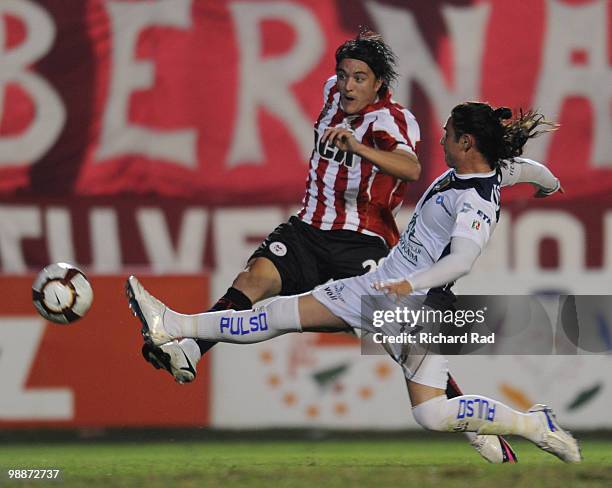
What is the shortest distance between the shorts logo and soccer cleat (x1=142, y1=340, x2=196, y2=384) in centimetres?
74

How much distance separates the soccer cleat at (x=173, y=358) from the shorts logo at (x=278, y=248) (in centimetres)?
74

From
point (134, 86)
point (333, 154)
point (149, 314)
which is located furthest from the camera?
point (134, 86)

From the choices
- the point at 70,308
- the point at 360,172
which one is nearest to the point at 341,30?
the point at 360,172

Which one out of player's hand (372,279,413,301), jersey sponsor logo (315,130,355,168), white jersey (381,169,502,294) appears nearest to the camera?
player's hand (372,279,413,301)

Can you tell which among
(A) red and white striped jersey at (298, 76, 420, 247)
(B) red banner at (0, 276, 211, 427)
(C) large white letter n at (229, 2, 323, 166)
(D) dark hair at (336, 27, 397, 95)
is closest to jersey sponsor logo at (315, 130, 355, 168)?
(A) red and white striped jersey at (298, 76, 420, 247)

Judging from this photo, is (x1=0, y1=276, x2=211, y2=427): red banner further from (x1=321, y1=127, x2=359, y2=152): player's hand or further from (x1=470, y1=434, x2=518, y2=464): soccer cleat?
(x1=321, y1=127, x2=359, y2=152): player's hand

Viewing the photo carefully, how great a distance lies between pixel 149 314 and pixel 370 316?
1.09 m

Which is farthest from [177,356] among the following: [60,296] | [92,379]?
[92,379]

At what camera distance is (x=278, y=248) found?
679cm

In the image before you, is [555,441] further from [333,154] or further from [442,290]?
[333,154]

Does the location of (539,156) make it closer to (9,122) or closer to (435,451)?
(435,451)

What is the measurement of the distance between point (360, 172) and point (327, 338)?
2555 mm

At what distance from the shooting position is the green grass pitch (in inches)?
223

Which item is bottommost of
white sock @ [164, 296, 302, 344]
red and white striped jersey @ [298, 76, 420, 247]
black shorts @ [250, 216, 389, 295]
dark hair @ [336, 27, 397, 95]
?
white sock @ [164, 296, 302, 344]
